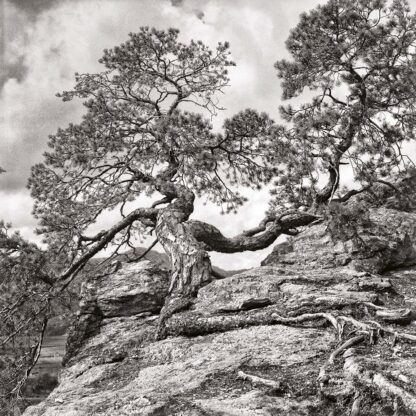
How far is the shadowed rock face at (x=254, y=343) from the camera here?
5.01 metres

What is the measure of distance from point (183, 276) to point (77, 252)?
4.68 meters

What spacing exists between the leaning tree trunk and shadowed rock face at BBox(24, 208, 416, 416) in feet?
1.44

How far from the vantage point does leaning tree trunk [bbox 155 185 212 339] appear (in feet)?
31.2

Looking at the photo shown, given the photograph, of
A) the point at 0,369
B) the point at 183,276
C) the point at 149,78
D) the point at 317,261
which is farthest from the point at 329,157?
the point at 0,369

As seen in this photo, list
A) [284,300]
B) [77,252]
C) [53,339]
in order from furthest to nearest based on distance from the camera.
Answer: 1. [53,339]
2. [77,252]
3. [284,300]

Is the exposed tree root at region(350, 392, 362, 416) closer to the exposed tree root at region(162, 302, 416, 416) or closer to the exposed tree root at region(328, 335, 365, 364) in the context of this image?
the exposed tree root at region(162, 302, 416, 416)

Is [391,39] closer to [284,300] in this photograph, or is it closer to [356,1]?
[356,1]

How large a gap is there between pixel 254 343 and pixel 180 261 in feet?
13.6

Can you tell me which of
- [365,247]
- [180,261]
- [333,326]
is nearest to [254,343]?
[333,326]

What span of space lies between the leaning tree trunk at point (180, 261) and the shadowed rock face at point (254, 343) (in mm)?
438

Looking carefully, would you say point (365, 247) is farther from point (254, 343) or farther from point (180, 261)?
point (254, 343)

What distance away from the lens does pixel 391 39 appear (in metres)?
12.2

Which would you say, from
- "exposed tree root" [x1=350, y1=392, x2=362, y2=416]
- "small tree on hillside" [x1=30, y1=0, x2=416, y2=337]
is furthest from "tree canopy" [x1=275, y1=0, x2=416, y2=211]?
"exposed tree root" [x1=350, y1=392, x2=362, y2=416]

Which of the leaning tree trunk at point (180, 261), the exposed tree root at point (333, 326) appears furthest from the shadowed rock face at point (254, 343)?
the leaning tree trunk at point (180, 261)
